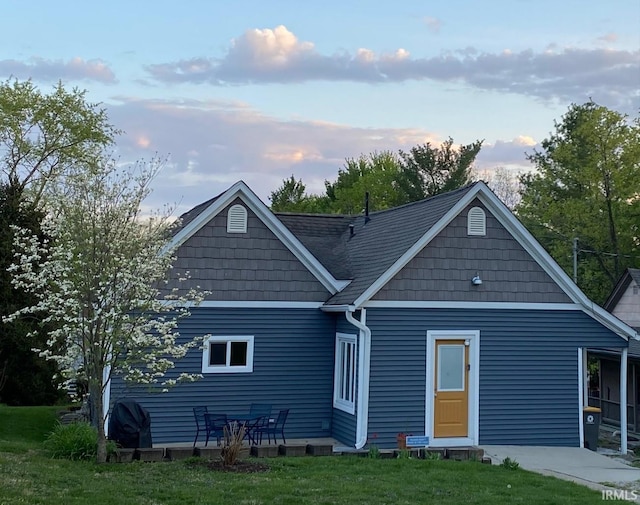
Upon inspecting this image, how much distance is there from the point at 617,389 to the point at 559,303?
7909 millimetres

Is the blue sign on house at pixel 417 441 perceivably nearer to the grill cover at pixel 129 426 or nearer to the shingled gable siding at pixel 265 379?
the shingled gable siding at pixel 265 379

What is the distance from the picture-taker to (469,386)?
14.7 meters

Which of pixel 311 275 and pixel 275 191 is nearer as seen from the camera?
pixel 311 275

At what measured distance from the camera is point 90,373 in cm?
1090

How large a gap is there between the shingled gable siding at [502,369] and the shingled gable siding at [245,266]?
175 cm

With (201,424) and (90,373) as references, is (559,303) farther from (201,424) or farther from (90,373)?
(90,373)

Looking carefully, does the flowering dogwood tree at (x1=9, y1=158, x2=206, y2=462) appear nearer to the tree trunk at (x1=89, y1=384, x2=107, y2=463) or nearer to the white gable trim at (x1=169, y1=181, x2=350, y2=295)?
the tree trunk at (x1=89, y1=384, x2=107, y2=463)

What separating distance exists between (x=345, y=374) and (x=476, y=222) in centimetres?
394

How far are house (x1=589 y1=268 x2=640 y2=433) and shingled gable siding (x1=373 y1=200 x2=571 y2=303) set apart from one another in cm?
553

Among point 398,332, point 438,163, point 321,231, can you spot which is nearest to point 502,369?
point 398,332

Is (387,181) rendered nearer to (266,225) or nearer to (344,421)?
(266,225)

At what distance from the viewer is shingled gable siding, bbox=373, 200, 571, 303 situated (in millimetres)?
14570

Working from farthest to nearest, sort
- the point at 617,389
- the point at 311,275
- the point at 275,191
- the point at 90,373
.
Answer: the point at 275,191 → the point at 617,389 → the point at 311,275 → the point at 90,373

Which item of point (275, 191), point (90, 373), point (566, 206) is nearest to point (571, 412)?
point (90, 373)
